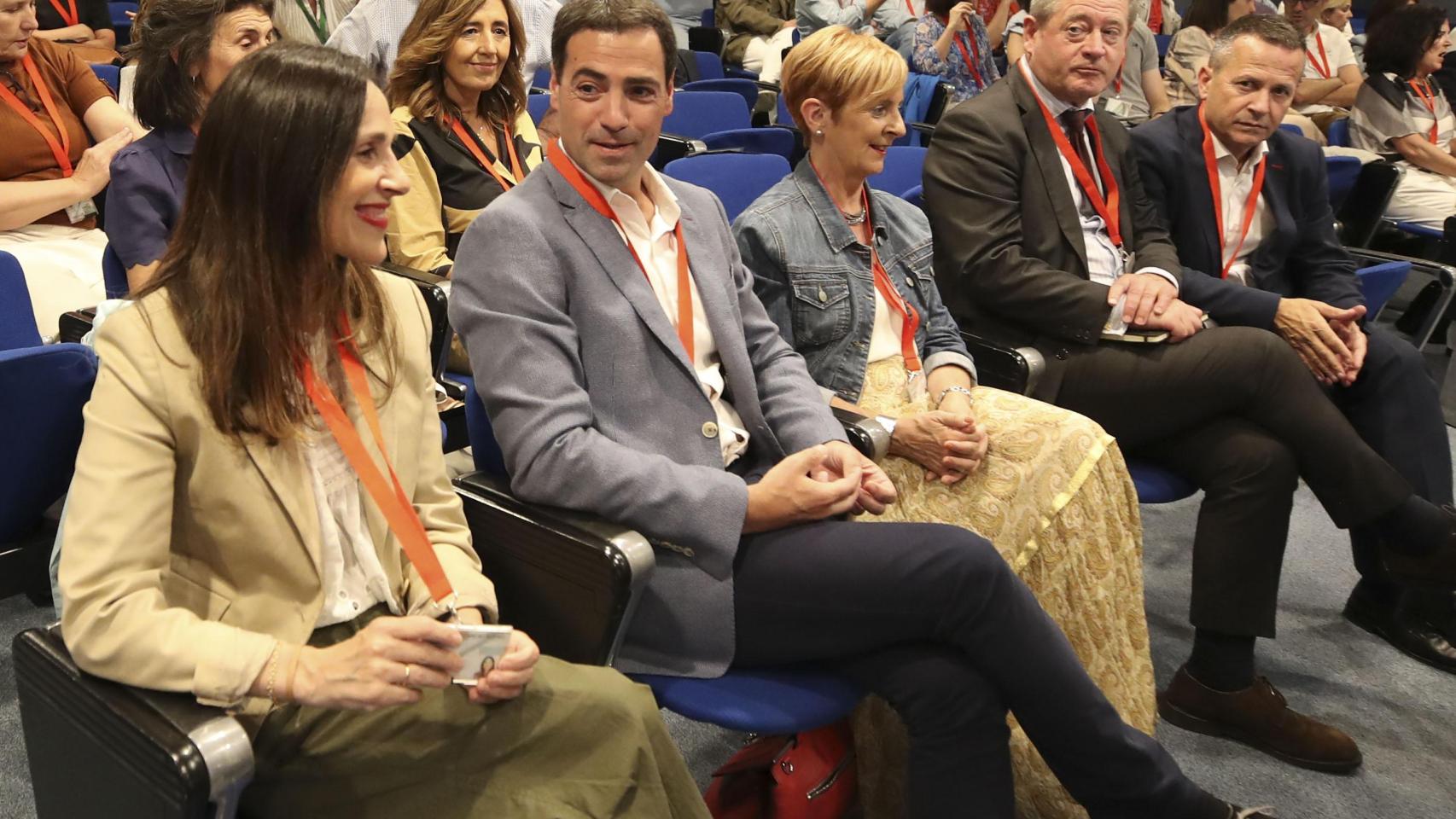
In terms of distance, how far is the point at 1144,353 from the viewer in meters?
2.67

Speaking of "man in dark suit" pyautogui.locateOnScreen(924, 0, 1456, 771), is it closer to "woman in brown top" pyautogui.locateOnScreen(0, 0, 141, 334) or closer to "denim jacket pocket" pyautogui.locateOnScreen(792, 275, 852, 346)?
"denim jacket pocket" pyautogui.locateOnScreen(792, 275, 852, 346)

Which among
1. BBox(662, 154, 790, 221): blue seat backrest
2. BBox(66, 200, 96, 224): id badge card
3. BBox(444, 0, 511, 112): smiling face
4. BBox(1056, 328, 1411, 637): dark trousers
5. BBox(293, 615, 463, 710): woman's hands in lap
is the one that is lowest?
BBox(1056, 328, 1411, 637): dark trousers

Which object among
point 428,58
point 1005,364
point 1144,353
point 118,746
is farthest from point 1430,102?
point 118,746

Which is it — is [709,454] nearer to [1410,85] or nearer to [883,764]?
[883,764]

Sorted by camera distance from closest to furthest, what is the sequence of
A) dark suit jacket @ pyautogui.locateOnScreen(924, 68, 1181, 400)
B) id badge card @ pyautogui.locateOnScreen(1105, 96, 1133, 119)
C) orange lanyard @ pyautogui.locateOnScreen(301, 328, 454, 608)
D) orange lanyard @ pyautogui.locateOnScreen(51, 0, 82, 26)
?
orange lanyard @ pyautogui.locateOnScreen(301, 328, 454, 608) → dark suit jacket @ pyautogui.locateOnScreen(924, 68, 1181, 400) → orange lanyard @ pyautogui.locateOnScreen(51, 0, 82, 26) → id badge card @ pyautogui.locateOnScreen(1105, 96, 1133, 119)

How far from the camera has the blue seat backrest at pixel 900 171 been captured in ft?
11.4

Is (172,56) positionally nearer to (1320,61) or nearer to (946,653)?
(946,653)

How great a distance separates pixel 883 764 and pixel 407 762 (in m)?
0.93

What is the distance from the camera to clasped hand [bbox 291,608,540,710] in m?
1.34

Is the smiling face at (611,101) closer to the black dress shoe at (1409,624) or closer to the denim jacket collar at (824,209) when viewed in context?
the denim jacket collar at (824,209)

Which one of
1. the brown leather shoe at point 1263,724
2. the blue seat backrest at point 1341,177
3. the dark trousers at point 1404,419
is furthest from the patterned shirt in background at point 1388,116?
the brown leather shoe at point 1263,724

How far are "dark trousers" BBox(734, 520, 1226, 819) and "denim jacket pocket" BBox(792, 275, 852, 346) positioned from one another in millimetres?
617

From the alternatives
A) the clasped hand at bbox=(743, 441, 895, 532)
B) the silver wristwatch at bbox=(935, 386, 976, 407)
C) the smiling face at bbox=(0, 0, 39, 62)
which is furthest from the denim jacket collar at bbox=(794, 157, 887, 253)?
the smiling face at bbox=(0, 0, 39, 62)

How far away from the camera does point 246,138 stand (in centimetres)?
140
